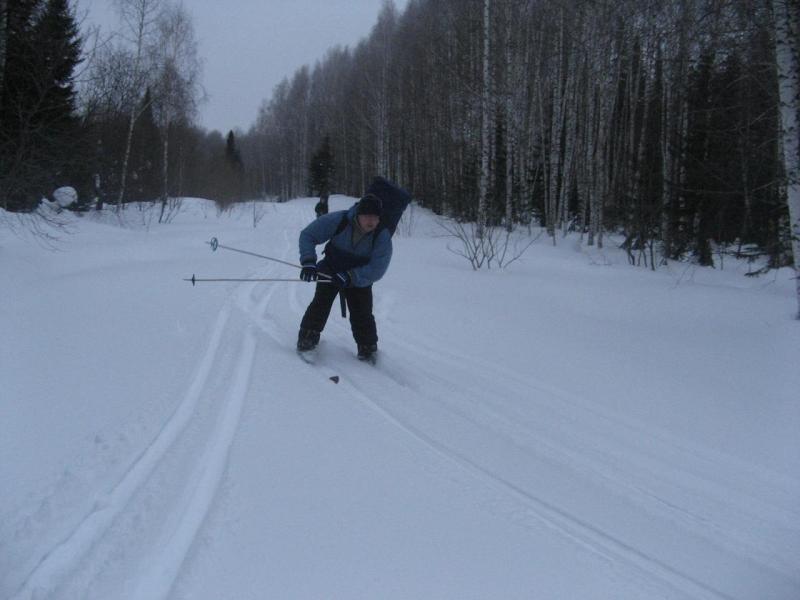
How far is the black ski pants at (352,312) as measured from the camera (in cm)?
481

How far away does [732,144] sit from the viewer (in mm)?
12656

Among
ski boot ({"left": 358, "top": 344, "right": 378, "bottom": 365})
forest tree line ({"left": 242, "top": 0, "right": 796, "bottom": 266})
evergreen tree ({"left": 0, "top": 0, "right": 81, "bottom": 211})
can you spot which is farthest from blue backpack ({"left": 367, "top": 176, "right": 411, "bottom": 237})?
evergreen tree ({"left": 0, "top": 0, "right": 81, "bottom": 211})

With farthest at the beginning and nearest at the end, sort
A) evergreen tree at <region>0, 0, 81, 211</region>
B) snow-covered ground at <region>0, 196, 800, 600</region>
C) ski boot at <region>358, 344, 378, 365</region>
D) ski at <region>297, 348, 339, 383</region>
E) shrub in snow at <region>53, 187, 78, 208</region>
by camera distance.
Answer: shrub in snow at <region>53, 187, 78, 208</region> → evergreen tree at <region>0, 0, 81, 211</region> → ski boot at <region>358, 344, 378, 365</region> → ski at <region>297, 348, 339, 383</region> → snow-covered ground at <region>0, 196, 800, 600</region>

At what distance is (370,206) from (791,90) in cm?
518

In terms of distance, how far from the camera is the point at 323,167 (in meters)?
43.7

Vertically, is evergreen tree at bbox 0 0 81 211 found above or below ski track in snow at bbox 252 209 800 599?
above

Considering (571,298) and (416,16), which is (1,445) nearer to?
(571,298)

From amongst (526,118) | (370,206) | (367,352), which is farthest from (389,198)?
(526,118)

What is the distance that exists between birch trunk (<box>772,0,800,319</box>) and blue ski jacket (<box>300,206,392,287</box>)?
491 centimetres

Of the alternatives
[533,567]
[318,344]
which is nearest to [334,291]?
[318,344]

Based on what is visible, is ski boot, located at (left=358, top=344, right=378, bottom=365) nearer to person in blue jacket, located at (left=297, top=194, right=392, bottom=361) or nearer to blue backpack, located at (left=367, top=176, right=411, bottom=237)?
person in blue jacket, located at (left=297, top=194, right=392, bottom=361)

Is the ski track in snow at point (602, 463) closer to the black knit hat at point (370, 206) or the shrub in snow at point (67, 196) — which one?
the black knit hat at point (370, 206)

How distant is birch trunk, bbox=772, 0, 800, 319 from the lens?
18.1 feet

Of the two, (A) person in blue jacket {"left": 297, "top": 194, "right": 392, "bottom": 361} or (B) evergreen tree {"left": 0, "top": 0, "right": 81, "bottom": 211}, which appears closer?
(A) person in blue jacket {"left": 297, "top": 194, "right": 392, "bottom": 361}
